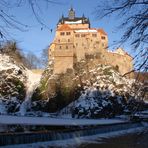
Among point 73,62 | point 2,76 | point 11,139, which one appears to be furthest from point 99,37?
point 11,139

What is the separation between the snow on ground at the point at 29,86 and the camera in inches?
2039

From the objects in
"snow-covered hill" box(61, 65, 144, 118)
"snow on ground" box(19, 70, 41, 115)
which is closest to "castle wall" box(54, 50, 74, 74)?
"snow-covered hill" box(61, 65, 144, 118)

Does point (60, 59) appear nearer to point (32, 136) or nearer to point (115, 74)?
point (115, 74)

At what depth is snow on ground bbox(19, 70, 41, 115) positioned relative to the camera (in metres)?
51.8

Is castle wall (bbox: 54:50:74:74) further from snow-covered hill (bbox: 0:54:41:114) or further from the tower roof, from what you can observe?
the tower roof

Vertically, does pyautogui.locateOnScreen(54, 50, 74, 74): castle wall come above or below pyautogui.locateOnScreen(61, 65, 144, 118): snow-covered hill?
above

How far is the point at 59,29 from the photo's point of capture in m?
66.7

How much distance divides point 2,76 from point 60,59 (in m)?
11.8

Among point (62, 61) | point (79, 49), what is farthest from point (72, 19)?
point (62, 61)

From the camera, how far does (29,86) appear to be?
5775 cm

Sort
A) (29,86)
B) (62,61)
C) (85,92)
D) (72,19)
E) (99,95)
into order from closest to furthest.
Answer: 1. (85,92)
2. (99,95)
3. (29,86)
4. (62,61)
5. (72,19)

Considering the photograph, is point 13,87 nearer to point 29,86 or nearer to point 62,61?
point 29,86

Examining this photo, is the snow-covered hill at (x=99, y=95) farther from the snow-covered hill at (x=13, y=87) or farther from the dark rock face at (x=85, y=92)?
the snow-covered hill at (x=13, y=87)

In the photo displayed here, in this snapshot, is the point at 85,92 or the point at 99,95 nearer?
the point at 85,92
